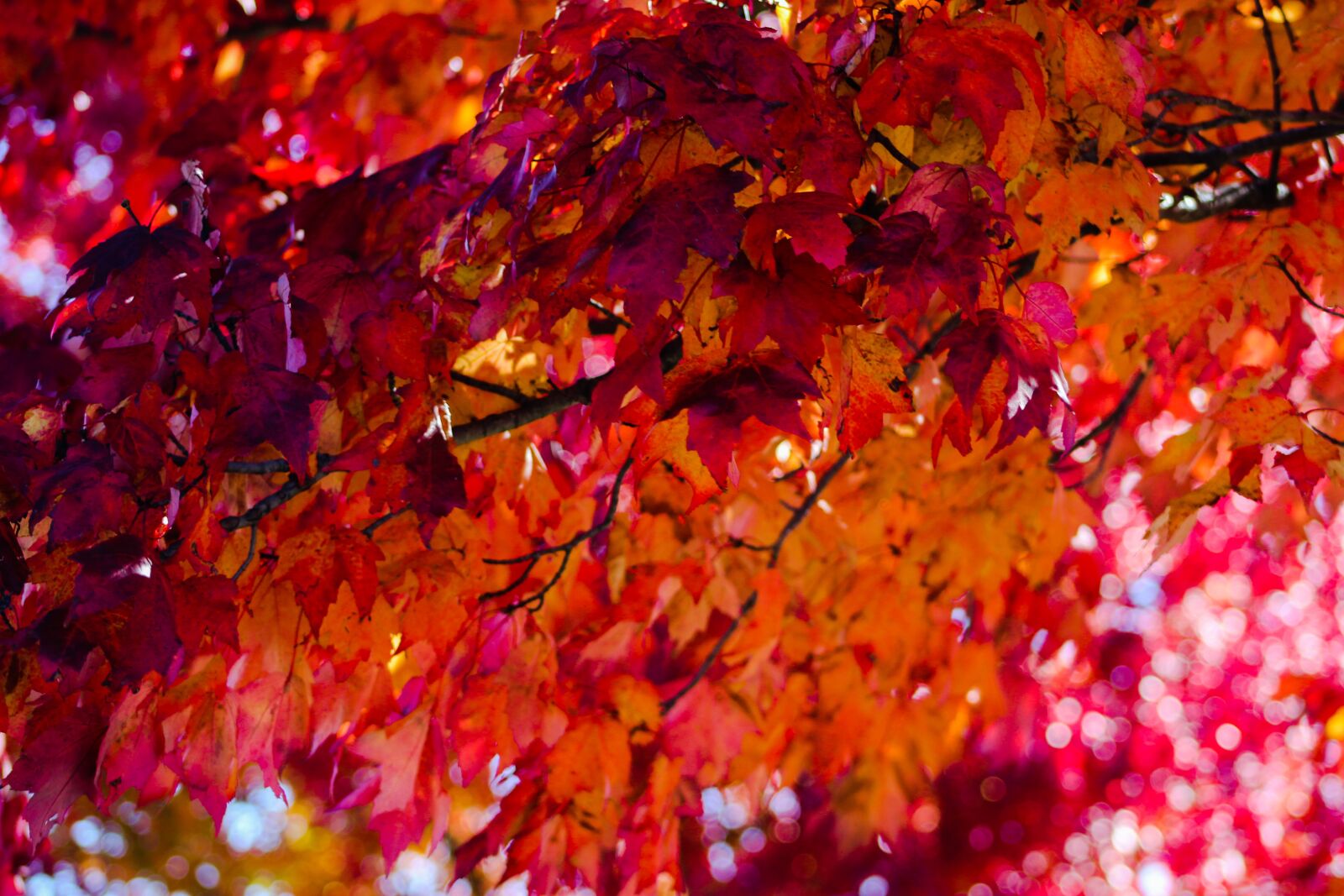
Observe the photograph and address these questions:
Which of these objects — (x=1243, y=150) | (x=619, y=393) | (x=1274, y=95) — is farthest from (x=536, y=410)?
(x=1274, y=95)

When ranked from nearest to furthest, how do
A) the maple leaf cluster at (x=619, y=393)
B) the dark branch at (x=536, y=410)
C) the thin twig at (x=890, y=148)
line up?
the maple leaf cluster at (x=619, y=393) < the thin twig at (x=890, y=148) < the dark branch at (x=536, y=410)

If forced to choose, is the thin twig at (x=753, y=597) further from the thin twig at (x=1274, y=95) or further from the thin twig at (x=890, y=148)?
the thin twig at (x=1274, y=95)

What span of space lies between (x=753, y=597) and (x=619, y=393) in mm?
1607

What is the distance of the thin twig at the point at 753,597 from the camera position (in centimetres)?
A: 271

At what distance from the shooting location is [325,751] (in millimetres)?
6852

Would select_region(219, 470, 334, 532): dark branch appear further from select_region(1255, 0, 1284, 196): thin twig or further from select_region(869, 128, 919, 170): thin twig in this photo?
select_region(1255, 0, 1284, 196): thin twig

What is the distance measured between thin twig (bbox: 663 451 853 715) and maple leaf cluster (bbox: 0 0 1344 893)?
21 millimetres

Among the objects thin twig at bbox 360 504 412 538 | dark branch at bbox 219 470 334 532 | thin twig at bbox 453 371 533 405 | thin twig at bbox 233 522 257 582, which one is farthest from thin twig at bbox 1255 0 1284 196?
thin twig at bbox 233 522 257 582

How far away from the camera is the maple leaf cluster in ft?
4.81

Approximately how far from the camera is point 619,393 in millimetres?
1407

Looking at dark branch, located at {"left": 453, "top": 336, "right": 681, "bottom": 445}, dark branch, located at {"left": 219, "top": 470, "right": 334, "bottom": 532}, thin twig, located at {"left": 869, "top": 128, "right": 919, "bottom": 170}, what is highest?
thin twig, located at {"left": 869, "top": 128, "right": 919, "bottom": 170}

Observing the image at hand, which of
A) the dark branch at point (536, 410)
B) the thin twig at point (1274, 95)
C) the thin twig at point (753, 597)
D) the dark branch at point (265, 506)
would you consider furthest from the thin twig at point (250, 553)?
the thin twig at point (1274, 95)

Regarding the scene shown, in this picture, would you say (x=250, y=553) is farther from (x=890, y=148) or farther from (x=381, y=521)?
(x=890, y=148)

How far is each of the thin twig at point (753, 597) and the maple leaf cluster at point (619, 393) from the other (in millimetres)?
21
